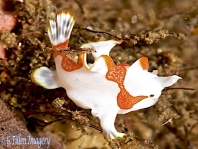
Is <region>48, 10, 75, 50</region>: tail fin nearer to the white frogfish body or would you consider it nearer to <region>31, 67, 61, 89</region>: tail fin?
the white frogfish body

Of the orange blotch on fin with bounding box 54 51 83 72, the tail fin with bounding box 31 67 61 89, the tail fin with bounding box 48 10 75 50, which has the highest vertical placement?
the tail fin with bounding box 48 10 75 50

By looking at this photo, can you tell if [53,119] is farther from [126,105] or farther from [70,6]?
[70,6]

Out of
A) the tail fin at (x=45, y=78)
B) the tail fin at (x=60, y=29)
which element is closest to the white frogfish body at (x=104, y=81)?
the tail fin at (x=60, y=29)

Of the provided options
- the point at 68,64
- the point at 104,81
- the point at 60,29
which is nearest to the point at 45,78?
the point at 68,64

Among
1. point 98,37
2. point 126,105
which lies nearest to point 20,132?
point 126,105

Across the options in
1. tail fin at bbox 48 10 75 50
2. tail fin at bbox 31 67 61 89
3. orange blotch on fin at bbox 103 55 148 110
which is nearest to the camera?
orange blotch on fin at bbox 103 55 148 110

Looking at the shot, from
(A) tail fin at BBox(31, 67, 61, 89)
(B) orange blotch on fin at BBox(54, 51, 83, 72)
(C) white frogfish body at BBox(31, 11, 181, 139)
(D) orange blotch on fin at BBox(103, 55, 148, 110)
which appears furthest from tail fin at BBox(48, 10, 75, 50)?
(D) orange blotch on fin at BBox(103, 55, 148, 110)
